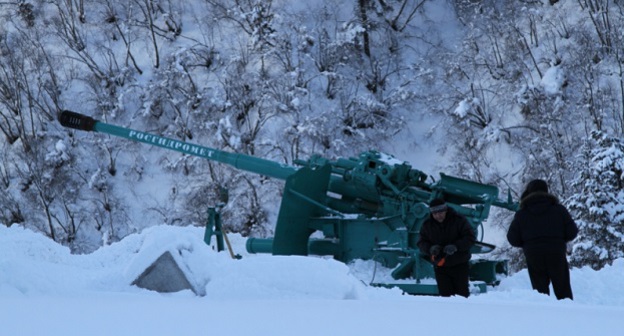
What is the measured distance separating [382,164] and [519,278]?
6.65ft

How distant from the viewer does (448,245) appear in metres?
6.86

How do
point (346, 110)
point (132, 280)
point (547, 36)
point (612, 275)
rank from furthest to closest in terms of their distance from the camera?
point (346, 110) < point (547, 36) < point (612, 275) < point (132, 280)

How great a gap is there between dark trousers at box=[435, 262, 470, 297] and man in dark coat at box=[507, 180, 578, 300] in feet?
1.74

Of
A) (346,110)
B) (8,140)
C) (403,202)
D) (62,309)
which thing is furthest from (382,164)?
(8,140)

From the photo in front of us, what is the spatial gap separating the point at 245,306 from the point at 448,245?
3.16 meters

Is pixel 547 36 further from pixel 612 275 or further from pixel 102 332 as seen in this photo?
pixel 102 332

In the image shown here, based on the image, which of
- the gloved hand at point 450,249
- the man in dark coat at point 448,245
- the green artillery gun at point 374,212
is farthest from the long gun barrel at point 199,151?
the gloved hand at point 450,249

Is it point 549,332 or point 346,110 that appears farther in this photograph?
point 346,110

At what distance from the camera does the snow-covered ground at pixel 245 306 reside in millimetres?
3336

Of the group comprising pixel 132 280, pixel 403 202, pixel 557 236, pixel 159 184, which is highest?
pixel 159 184

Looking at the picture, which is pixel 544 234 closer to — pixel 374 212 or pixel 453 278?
pixel 453 278

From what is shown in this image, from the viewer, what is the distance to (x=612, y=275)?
29.1ft

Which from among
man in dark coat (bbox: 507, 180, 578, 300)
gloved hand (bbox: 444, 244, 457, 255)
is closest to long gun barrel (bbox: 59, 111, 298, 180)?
gloved hand (bbox: 444, 244, 457, 255)

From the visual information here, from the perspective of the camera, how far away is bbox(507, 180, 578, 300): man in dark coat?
690 cm
